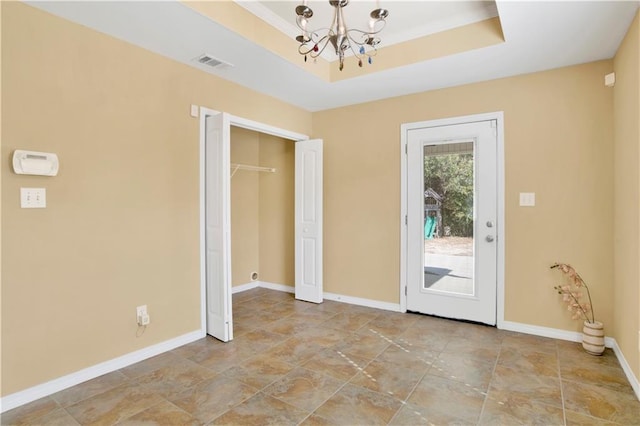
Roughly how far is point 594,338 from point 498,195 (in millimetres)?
1442

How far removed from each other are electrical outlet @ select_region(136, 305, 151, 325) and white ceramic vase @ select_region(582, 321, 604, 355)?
367 centimetres

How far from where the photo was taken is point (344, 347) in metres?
3.02

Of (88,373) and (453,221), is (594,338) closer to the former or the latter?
(453,221)

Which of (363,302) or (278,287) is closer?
(363,302)

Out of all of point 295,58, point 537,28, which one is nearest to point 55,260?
point 295,58

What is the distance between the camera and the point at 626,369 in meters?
2.47

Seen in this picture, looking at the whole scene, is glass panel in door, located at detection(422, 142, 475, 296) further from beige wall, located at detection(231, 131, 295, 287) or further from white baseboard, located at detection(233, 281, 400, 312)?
beige wall, located at detection(231, 131, 295, 287)

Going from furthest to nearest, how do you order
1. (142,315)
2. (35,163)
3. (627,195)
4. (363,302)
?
(363,302), (142,315), (627,195), (35,163)

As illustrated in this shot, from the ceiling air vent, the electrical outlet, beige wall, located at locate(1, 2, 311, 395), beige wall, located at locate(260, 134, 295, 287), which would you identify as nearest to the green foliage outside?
beige wall, located at locate(260, 134, 295, 287)

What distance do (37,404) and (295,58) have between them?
3.24 meters

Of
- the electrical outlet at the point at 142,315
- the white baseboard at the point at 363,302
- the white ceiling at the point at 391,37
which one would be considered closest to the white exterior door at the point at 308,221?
the white baseboard at the point at 363,302

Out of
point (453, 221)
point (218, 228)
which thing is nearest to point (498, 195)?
point (453, 221)

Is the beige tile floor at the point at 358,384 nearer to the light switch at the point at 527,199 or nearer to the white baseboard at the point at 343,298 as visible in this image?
the white baseboard at the point at 343,298

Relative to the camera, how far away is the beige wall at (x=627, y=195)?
2260 millimetres
